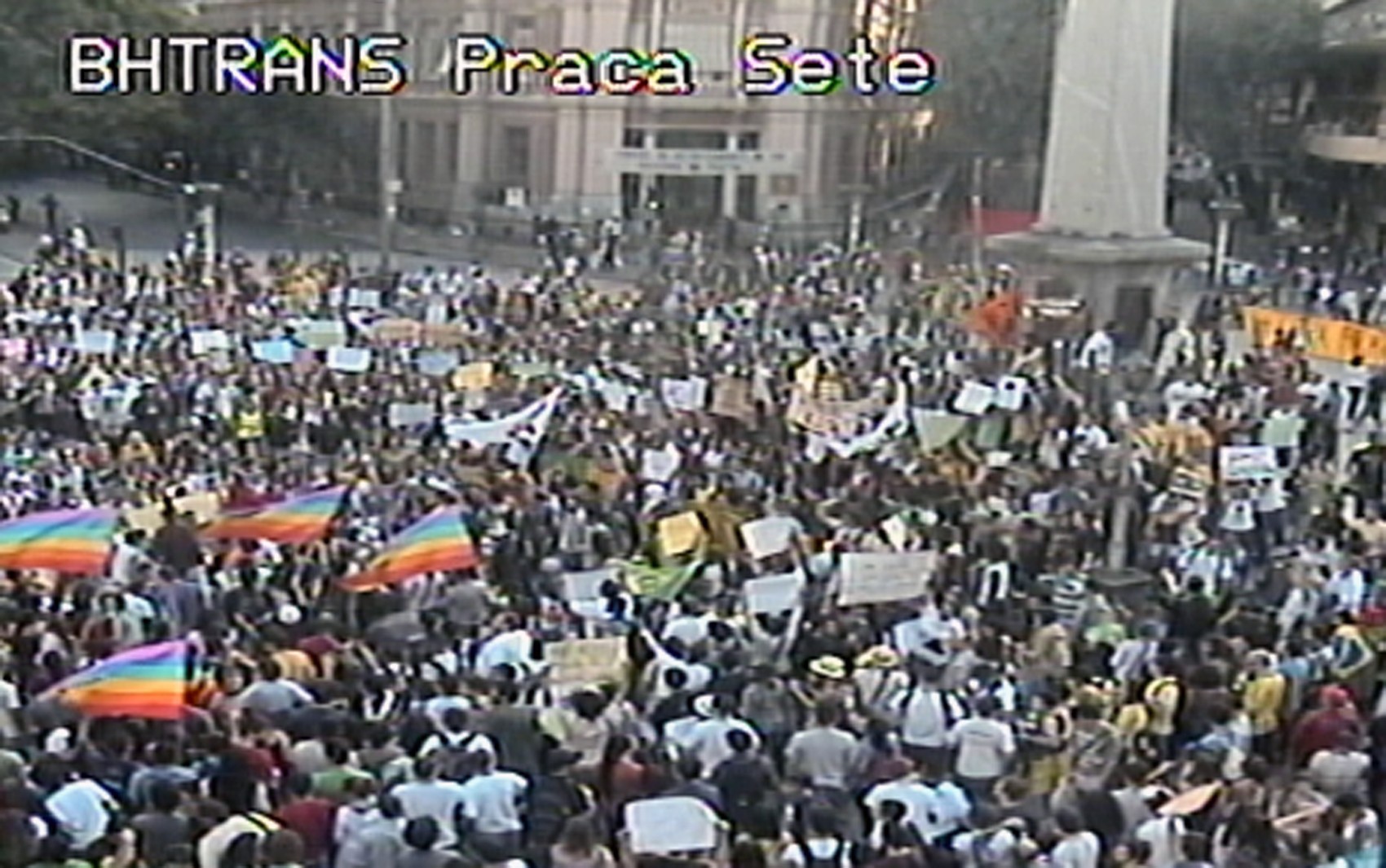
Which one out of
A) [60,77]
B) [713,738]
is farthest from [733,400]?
[60,77]

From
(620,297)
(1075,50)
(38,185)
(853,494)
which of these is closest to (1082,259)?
(1075,50)

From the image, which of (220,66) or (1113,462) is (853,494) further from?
(220,66)

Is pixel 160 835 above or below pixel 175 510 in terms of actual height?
below

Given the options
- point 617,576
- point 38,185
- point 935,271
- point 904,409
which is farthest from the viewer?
point 38,185

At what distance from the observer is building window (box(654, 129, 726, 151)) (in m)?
53.9

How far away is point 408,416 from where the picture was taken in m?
18.3

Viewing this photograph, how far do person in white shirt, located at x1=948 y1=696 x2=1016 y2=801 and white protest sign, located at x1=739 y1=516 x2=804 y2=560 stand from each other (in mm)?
3473

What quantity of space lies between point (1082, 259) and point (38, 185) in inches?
1460

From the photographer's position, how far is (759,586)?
1225cm

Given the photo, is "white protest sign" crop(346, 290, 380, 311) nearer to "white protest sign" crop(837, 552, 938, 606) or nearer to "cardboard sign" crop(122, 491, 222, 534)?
"cardboard sign" crop(122, 491, 222, 534)

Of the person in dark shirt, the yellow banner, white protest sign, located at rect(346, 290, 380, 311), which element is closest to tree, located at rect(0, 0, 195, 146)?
white protest sign, located at rect(346, 290, 380, 311)

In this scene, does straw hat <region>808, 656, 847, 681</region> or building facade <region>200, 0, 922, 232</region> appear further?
building facade <region>200, 0, 922, 232</region>

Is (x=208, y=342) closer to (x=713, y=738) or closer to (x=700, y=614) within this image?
(x=700, y=614)

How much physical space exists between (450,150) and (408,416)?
39778 mm
